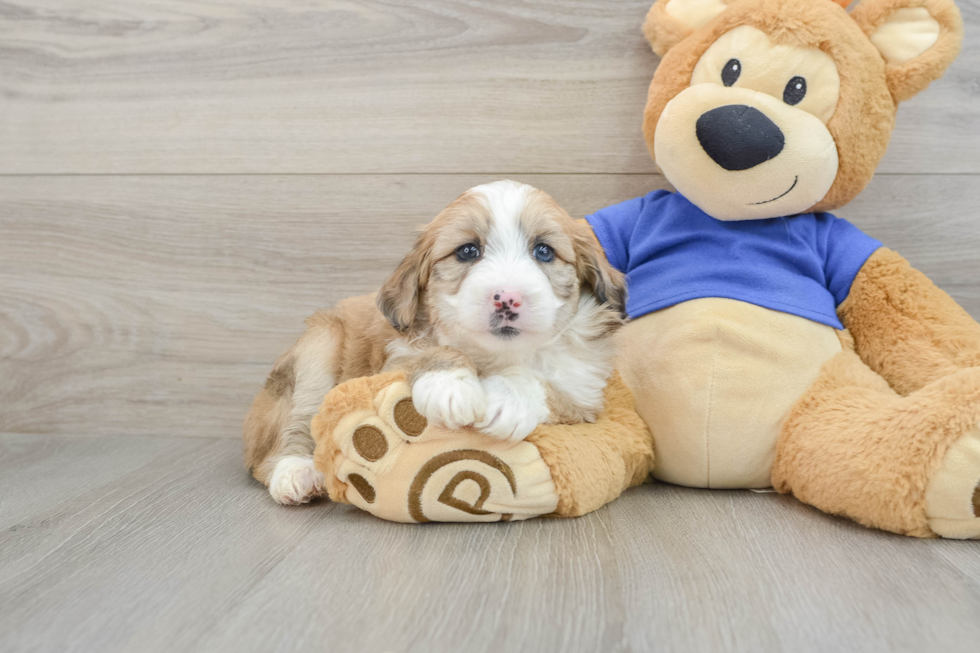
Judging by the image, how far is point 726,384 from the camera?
1.36m

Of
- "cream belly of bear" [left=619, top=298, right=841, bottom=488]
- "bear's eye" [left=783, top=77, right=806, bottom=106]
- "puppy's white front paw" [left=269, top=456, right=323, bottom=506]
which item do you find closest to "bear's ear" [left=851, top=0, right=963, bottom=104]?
"bear's eye" [left=783, top=77, right=806, bottom=106]

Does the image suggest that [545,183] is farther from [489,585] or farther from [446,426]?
[489,585]

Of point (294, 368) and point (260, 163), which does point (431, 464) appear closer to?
point (294, 368)

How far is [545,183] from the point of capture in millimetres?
1837

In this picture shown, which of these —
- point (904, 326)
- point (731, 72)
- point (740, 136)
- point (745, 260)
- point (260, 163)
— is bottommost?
point (904, 326)

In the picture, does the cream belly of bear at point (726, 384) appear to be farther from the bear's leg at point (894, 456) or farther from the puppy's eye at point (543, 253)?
the puppy's eye at point (543, 253)

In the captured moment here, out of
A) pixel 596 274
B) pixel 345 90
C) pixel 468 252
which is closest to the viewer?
pixel 468 252

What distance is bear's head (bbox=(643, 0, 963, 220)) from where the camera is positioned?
133 cm

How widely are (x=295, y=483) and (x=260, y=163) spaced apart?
3.14 feet

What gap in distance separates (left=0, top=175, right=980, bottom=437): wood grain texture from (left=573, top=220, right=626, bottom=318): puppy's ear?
48 cm

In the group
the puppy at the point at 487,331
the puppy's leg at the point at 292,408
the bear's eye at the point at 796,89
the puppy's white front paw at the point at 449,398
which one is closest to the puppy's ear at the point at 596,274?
the puppy at the point at 487,331

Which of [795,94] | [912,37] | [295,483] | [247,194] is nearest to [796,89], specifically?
[795,94]

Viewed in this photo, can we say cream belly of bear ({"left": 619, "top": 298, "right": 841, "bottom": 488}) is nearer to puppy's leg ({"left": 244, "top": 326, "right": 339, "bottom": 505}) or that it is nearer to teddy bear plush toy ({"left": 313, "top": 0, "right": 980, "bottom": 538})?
teddy bear plush toy ({"left": 313, "top": 0, "right": 980, "bottom": 538})

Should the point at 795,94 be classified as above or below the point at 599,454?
above
